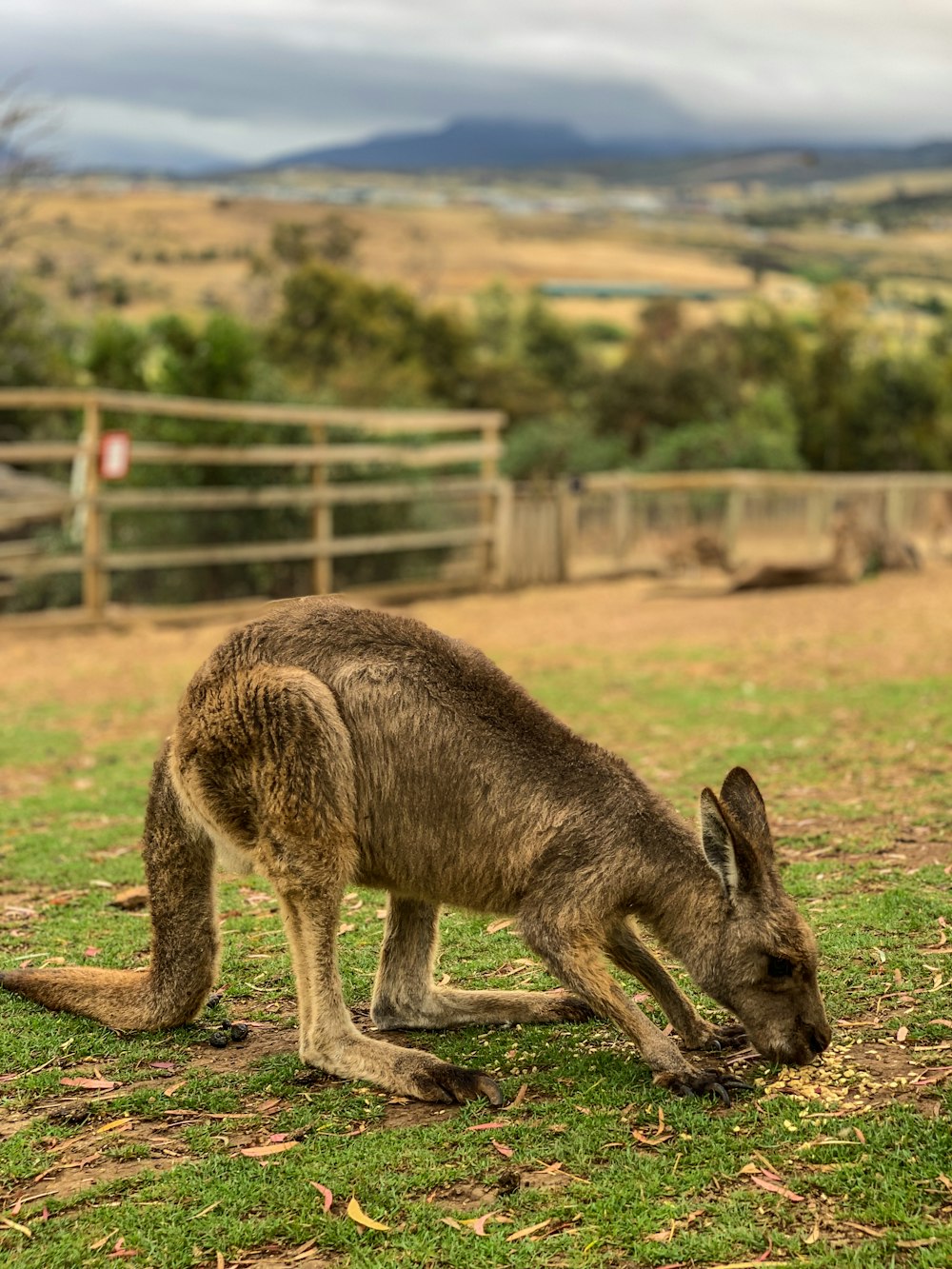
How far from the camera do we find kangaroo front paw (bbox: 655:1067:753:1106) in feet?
12.2

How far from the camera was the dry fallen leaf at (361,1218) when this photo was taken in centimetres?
315

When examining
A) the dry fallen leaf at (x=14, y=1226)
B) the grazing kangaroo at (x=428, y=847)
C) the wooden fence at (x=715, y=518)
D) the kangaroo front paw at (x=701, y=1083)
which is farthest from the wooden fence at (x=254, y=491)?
the kangaroo front paw at (x=701, y=1083)

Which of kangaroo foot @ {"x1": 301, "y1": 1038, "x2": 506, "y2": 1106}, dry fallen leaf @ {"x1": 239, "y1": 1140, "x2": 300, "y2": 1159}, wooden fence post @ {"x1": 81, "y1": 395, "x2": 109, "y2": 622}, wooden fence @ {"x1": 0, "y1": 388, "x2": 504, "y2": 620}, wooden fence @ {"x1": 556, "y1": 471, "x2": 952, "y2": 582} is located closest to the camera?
dry fallen leaf @ {"x1": 239, "y1": 1140, "x2": 300, "y2": 1159}

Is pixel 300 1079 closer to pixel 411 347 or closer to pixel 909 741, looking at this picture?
pixel 909 741

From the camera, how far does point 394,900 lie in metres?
4.42

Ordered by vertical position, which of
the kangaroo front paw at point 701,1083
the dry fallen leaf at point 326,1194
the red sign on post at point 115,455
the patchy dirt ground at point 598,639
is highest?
the red sign on post at point 115,455

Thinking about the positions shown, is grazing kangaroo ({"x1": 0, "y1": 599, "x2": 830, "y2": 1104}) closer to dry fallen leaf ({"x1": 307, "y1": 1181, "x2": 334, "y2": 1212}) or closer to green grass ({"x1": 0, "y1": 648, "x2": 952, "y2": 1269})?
green grass ({"x1": 0, "y1": 648, "x2": 952, "y2": 1269})

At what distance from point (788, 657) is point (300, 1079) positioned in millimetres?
8548

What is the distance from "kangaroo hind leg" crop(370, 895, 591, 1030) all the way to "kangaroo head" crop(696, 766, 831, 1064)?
0.70 m

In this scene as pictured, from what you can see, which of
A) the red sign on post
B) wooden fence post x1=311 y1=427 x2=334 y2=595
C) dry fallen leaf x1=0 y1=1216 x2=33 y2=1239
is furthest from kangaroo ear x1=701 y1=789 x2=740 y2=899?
wooden fence post x1=311 y1=427 x2=334 y2=595

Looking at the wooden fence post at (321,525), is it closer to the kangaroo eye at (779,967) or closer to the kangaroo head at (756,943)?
the kangaroo head at (756,943)

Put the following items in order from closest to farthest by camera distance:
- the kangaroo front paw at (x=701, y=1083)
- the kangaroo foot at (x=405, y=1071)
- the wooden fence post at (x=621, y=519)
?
the kangaroo front paw at (x=701, y=1083) → the kangaroo foot at (x=405, y=1071) → the wooden fence post at (x=621, y=519)

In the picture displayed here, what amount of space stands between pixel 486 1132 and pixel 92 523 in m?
11.1

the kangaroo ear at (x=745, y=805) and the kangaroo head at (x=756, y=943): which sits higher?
the kangaroo ear at (x=745, y=805)
